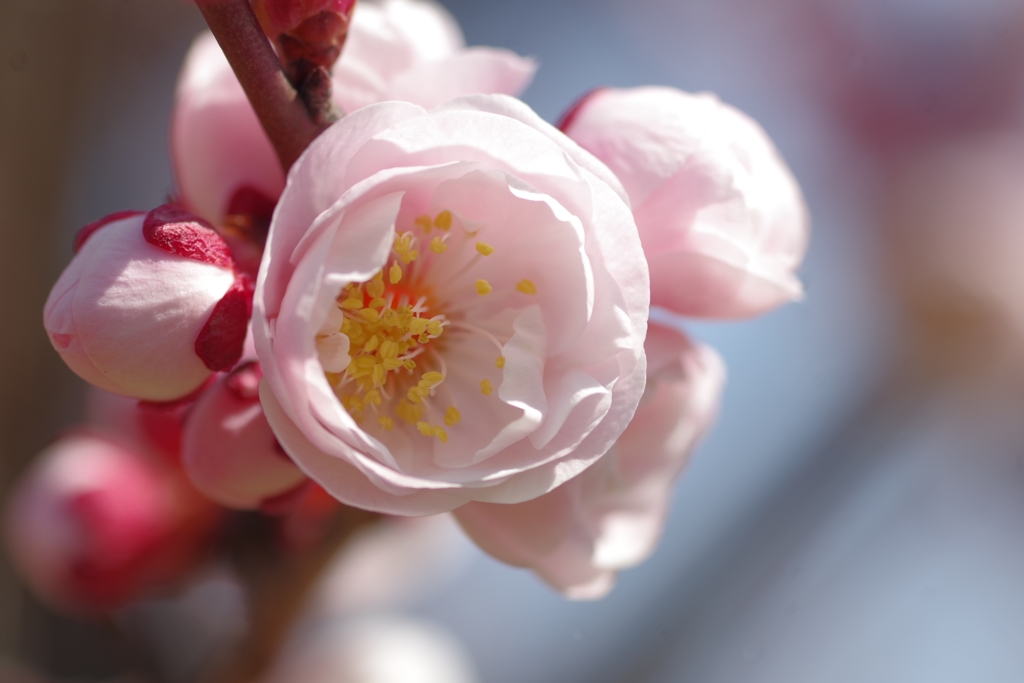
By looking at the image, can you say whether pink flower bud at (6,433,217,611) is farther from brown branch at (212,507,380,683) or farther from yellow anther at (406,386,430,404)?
yellow anther at (406,386,430,404)

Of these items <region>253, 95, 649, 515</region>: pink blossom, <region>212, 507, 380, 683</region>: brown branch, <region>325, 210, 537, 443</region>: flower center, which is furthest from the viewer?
<region>212, 507, 380, 683</region>: brown branch

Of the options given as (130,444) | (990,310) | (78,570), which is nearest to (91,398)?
(130,444)

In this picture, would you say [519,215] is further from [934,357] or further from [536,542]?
[934,357]

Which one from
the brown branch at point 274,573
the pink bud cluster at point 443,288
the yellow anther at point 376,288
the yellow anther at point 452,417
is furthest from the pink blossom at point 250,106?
the brown branch at point 274,573

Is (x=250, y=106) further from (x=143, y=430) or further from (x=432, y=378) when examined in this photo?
(x=143, y=430)

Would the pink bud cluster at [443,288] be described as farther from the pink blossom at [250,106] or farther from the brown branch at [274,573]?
the brown branch at [274,573]

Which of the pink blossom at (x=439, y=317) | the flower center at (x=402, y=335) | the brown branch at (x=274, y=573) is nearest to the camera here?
the pink blossom at (x=439, y=317)

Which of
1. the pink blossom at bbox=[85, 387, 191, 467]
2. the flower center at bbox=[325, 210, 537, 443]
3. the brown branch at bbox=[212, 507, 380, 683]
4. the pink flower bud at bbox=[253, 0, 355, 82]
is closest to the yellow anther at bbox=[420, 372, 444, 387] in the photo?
the flower center at bbox=[325, 210, 537, 443]
